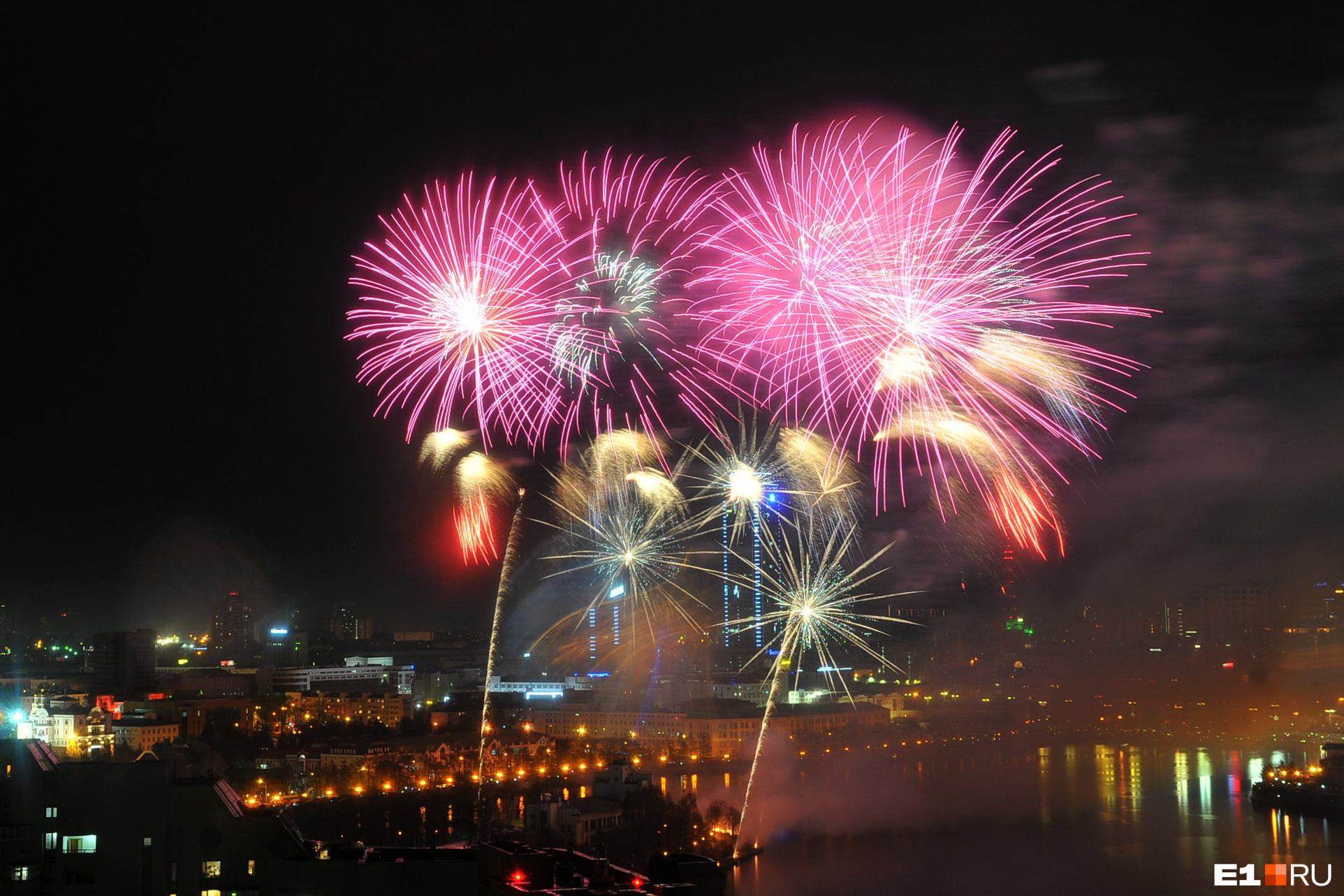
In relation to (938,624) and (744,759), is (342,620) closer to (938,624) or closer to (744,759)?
(938,624)

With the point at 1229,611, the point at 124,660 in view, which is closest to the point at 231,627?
the point at 124,660

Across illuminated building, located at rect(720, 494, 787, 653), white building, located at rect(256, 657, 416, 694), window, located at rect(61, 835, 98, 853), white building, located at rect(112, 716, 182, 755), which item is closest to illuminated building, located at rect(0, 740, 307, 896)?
window, located at rect(61, 835, 98, 853)

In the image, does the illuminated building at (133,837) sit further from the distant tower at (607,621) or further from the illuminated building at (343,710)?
the illuminated building at (343,710)

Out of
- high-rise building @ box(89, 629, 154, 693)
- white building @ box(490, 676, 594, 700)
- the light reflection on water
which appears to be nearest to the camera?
the light reflection on water

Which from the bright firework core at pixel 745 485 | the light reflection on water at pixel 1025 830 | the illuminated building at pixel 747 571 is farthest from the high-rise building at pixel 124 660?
the bright firework core at pixel 745 485

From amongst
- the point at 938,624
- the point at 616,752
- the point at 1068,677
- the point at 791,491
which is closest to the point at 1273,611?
the point at 1068,677

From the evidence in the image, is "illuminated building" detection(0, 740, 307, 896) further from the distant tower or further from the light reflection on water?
the distant tower
